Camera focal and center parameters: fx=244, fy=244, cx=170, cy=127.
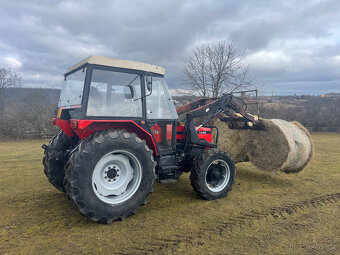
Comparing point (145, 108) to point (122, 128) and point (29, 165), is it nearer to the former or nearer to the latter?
point (122, 128)

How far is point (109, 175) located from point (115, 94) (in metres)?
1.37

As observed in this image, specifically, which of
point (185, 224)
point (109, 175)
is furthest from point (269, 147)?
point (109, 175)

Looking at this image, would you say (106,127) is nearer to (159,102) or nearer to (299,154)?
(159,102)

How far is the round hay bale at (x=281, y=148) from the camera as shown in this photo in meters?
6.09

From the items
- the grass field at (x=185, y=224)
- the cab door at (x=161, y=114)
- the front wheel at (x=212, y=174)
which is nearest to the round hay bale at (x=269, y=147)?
the grass field at (x=185, y=224)

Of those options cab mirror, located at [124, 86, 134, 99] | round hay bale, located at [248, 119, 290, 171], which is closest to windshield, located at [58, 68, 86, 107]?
cab mirror, located at [124, 86, 134, 99]

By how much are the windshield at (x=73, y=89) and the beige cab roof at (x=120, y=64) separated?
0.16 metres

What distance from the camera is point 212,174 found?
16.9ft

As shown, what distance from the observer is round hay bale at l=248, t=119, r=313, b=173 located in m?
6.09

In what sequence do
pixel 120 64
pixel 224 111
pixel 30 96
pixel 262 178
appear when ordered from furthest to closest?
pixel 30 96
pixel 262 178
pixel 224 111
pixel 120 64

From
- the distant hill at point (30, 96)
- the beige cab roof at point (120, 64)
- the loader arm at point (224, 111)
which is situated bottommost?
the loader arm at point (224, 111)

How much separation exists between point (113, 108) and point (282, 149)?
14.4 feet

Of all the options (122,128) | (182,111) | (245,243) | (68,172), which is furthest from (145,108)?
(245,243)

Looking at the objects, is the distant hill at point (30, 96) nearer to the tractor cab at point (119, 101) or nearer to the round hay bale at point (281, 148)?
the tractor cab at point (119, 101)
